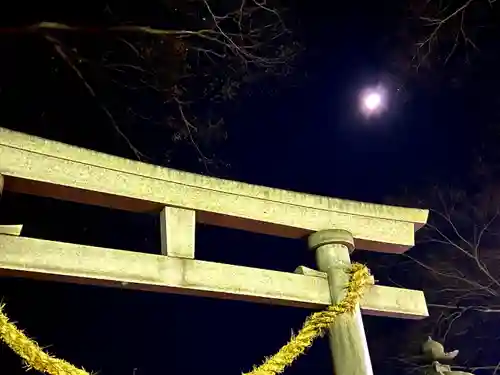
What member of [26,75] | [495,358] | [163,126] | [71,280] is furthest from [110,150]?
[495,358]

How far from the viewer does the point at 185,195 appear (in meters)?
3.18

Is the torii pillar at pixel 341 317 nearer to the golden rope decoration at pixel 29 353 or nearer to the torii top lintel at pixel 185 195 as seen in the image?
the torii top lintel at pixel 185 195

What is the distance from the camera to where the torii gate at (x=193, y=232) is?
277 cm

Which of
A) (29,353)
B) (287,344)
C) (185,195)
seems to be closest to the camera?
(29,353)

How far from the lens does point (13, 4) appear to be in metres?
4.79

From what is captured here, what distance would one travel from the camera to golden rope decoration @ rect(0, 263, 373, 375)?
8.43 ft

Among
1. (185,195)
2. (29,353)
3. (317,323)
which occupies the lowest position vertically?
(29,353)

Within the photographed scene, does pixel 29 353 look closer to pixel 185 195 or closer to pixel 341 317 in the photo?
pixel 185 195

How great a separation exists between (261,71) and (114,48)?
1587mm

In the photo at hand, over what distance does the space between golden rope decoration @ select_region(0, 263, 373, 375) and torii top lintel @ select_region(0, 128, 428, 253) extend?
42cm

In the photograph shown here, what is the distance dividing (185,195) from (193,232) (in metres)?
0.23

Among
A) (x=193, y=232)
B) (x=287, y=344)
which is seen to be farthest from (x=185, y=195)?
(x=287, y=344)

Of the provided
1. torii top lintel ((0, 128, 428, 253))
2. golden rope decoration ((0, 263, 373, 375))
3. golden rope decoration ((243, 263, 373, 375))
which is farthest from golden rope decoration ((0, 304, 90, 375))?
golden rope decoration ((243, 263, 373, 375))

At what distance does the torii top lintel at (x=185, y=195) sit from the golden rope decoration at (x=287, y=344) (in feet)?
1.36
